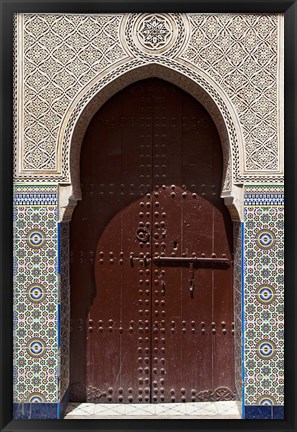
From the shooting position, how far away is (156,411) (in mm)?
3662

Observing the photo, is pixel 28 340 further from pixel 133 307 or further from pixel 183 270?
pixel 183 270

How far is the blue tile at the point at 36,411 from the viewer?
3.49 m

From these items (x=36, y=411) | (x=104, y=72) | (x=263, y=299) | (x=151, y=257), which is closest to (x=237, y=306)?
(x=263, y=299)

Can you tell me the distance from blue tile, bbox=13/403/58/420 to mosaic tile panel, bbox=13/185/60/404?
26mm

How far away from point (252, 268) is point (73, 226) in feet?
4.30

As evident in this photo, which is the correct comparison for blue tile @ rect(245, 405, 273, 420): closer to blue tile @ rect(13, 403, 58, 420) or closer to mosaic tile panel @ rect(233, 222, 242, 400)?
mosaic tile panel @ rect(233, 222, 242, 400)

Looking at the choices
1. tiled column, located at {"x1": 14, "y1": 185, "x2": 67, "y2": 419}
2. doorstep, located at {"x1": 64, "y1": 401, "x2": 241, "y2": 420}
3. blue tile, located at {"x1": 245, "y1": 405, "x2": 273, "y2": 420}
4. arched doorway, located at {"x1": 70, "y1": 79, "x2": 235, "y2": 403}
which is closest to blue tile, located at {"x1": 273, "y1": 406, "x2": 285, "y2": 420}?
blue tile, located at {"x1": 245, "y1": 405, "x2": 273, "y2": 420}

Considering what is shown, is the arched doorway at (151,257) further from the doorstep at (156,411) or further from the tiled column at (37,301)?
the tiled column at (37,301)

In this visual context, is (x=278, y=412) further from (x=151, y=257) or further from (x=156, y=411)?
(x=151, y=257)

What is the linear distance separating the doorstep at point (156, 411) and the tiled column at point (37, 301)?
0.25 metres

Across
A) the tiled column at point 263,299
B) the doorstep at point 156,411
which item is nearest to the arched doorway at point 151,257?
the doorstep at point 156,411

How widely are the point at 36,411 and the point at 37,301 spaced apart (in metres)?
0.73

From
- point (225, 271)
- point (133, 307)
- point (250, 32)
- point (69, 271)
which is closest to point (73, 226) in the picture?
point (69, 271)

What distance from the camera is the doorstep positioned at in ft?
11.8
